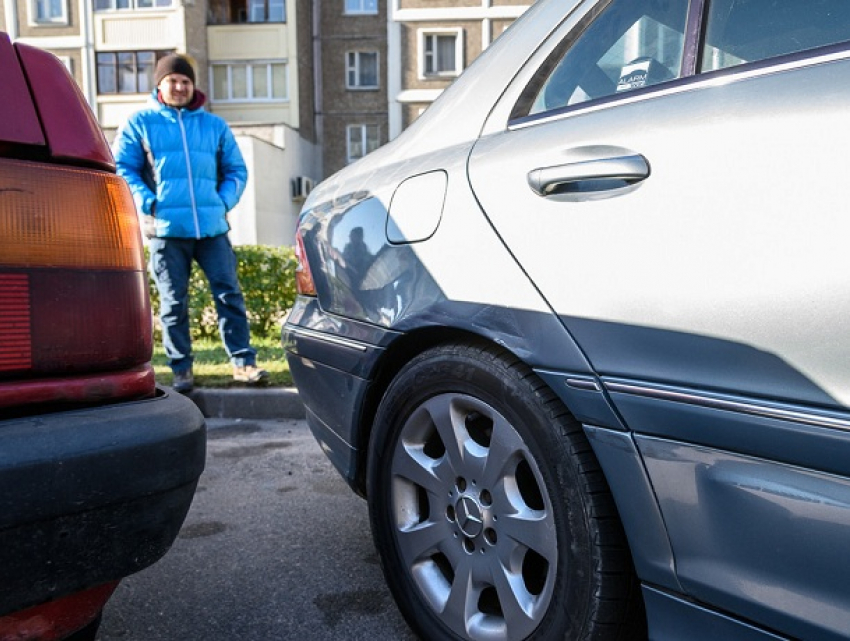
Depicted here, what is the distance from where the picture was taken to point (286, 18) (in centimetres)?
2681

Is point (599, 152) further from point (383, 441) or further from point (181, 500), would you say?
point (181, 500)

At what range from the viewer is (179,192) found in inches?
168

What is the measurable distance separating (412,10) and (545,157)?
26086 millimetres

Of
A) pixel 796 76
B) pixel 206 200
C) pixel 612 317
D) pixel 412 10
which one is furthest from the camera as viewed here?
pixel 412 10

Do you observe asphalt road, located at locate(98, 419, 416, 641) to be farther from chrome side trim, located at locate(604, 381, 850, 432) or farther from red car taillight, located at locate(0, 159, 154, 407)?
chrome side trim, located at locate(604, 381, 850, 432)

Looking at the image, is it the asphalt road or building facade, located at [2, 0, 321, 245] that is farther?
building facade, located at [2, 0, 321, 245]

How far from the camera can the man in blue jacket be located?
424 centimetres

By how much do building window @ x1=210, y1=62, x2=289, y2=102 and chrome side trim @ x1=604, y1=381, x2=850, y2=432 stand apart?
27463 mm

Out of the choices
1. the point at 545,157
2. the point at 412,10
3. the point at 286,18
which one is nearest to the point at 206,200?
the point at 545,157

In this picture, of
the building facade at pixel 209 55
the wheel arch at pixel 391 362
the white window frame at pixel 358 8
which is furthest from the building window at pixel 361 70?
the wheel arch at pixel 391 362

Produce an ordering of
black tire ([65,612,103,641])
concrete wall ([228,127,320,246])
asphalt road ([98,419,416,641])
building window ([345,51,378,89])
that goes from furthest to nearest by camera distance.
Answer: building window ([345,51,378,89])
concrete wall ([228,127,320,246])
asphalt road ([98,419,416,641])
black tire ([65,612,103,641])

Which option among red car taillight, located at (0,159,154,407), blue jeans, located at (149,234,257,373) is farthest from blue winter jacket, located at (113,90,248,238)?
red car taillight, located at (0,159,154,407)

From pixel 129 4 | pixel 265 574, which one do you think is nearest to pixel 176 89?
pixel 265 574

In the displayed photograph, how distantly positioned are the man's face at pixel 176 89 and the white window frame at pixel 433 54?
2255cm
